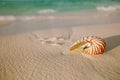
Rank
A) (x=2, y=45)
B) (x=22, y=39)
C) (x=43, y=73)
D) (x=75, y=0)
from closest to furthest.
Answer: (x=43, y=73), (x=2, y=45), (x=22, y=39), (x=75, y=0)

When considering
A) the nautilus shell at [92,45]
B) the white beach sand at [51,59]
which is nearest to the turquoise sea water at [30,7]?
the white beach sand at [51,59]

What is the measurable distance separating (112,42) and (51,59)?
7.54ft

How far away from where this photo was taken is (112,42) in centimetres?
505

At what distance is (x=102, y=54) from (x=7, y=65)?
254 centimetres

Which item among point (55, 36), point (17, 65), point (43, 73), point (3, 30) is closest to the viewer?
point (43, 73)

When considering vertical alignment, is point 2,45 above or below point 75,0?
above

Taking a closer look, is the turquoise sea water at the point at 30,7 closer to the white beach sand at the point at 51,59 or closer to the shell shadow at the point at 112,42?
the white beach sand at the point at 51,59

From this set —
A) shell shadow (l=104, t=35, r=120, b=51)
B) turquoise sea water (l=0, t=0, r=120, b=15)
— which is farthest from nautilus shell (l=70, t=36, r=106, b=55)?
turquoise sea water (l=0, t=0, r=120, b=15)

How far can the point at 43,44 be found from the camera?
4.92 meters

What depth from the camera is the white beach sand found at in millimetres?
3312

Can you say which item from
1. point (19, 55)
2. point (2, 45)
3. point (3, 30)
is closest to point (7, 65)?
point (19, 55)

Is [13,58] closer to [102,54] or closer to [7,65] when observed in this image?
[7,65]

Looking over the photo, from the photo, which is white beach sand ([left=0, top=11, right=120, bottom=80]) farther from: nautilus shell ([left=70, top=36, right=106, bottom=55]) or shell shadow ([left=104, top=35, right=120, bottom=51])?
nautilus shell ([left=70, top=36, right=106, bottom=55])

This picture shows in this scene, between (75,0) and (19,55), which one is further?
(75,0)
